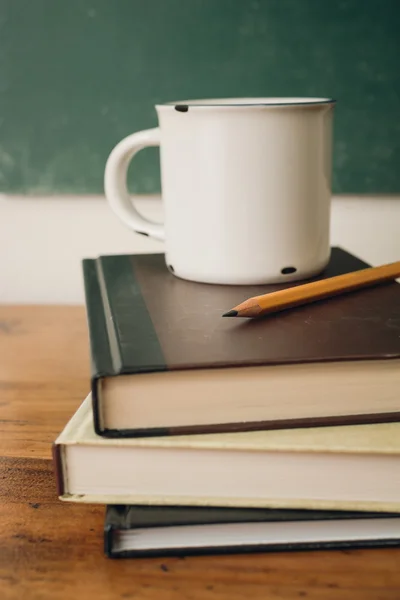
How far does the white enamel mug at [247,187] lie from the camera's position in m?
0.49

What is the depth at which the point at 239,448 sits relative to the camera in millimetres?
350

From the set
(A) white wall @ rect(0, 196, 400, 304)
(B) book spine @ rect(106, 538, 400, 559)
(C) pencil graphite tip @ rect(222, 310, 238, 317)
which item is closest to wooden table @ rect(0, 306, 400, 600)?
(B) book spine @ rect(106, 538, 400, 559)

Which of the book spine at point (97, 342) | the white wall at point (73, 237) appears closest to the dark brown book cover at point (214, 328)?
the book spine at point (97, 342)

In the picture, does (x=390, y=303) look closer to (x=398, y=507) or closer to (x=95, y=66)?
(x=398, y=507)

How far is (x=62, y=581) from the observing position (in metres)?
0.34

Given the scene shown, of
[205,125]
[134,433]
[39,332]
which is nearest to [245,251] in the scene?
[205,125]

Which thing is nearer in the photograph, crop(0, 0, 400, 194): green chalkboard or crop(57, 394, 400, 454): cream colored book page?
crop(57, 394, 400, 454): cream colored book page

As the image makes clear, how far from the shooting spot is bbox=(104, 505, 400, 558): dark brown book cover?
349 millimetres

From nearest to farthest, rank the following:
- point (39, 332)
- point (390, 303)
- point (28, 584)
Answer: point (28, 584), point (390, 303), point (39, 332)

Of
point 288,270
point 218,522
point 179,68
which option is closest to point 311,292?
point 288,270

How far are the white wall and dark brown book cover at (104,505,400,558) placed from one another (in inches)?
18.7

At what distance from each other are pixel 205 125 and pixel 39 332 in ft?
1.11

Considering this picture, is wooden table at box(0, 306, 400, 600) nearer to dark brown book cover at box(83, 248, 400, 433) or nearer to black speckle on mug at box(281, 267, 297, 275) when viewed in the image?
dark brown book cover at box(83, 248, 400, 433)

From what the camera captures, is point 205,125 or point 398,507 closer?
point 398,507
